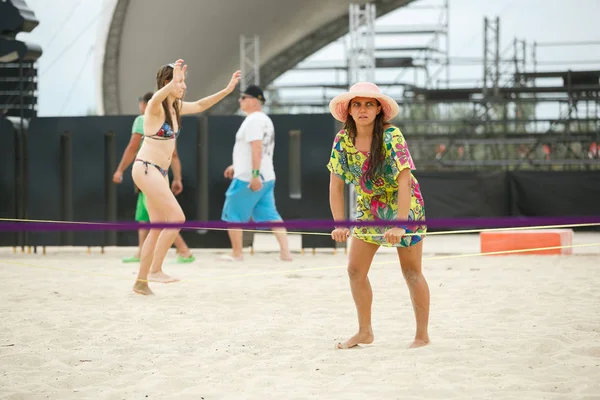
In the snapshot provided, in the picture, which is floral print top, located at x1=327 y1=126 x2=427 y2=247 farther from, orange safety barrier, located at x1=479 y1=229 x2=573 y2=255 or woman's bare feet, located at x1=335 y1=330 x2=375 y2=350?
orange safety barrier, located at x1=479 y1=229 x2=573 y2=255

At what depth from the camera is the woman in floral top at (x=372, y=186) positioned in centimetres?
418

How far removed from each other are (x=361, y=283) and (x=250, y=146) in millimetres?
4910

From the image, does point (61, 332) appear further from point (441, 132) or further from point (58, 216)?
point (441, 132)

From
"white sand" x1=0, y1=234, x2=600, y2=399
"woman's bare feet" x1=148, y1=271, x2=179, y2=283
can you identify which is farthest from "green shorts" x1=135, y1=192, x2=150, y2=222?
"woman's bare feet" x1=148, y1=271, x2=179, y2=283

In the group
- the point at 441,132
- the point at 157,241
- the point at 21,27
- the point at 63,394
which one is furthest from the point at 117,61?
the point at 63,394

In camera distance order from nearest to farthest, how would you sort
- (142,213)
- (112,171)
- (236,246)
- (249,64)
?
(142,213), (236,246), (112,171), (249,64)

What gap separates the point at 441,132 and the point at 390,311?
15997 mm

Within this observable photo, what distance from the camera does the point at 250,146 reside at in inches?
362

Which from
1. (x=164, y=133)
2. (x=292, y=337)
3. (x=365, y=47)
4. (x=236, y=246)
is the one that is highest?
(x=365, y=47)

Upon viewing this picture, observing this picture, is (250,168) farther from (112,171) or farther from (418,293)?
(418,293)

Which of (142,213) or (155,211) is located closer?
(155,211)

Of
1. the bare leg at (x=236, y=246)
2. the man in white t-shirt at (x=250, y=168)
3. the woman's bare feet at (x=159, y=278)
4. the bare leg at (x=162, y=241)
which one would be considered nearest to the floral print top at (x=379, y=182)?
the bare leg at (x=162, y=241)

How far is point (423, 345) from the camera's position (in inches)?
176

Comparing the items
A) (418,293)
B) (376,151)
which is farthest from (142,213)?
(376,151)
